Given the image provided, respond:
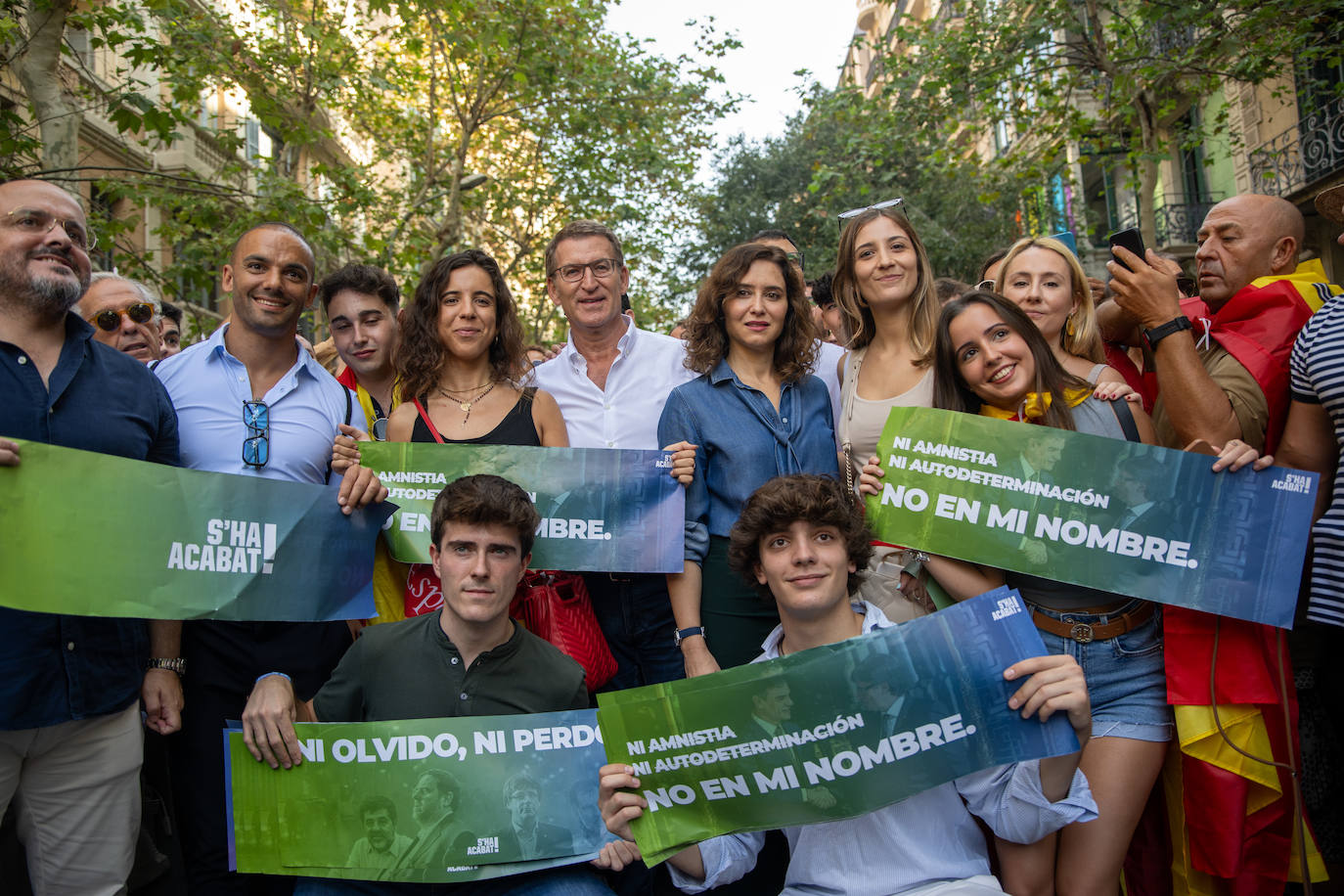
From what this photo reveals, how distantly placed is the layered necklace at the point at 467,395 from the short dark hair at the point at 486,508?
0.72 metres

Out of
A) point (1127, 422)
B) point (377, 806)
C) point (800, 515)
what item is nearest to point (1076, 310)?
point (1127, 422)

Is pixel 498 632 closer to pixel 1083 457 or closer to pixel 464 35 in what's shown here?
pixel 1083 457

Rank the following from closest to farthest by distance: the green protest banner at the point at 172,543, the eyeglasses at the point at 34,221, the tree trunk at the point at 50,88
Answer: the green protest banner at the point at 172,543 < the eyeglasses at the point at 34,221 < the tree trunk at the point at 50,88

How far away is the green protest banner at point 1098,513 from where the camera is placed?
311cm

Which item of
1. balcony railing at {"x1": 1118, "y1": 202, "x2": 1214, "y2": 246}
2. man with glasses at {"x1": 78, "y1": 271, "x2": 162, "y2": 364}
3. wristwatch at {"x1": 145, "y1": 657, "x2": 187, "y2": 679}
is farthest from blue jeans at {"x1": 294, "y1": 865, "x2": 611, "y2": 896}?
balcony railing at {"x1": 1118, "y1": 202, "x2": 1214, "y2": 246}

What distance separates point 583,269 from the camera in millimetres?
4520

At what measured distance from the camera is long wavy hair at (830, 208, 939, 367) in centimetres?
403

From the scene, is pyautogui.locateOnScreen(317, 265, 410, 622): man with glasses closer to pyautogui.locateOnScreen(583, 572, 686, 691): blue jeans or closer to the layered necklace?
the layered necklace

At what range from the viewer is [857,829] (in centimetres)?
293

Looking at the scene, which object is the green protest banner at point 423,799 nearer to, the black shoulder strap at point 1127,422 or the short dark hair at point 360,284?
the black shoulder strap at point 1127,422

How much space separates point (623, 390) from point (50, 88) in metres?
5.26

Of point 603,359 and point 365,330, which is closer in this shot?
point 603,359

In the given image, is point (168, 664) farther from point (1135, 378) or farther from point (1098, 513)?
point (1135, 378)

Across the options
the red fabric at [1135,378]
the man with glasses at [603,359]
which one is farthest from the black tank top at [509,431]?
the red fabric at [1135,378]
